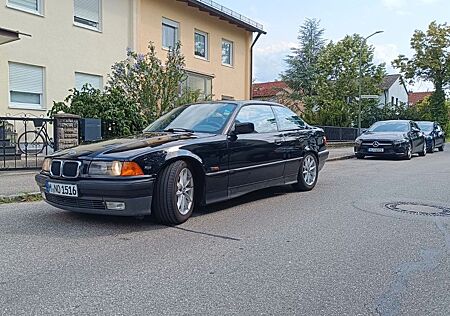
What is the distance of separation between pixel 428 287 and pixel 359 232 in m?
1.75

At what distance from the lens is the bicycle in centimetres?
1083

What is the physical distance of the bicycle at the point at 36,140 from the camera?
1083cm

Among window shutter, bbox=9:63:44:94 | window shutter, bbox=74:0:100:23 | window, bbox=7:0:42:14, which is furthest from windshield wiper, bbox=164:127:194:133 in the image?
window shutter, bbox=74:0:100:23

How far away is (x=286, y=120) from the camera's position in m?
8.22

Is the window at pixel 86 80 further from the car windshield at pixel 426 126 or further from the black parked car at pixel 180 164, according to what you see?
the car windshield at pixel 426 126

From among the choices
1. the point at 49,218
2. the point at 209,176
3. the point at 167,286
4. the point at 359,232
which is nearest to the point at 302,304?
the point at 167,286

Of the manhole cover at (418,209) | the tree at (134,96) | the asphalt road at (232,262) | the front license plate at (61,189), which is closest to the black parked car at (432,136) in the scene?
the tree at (134,96)

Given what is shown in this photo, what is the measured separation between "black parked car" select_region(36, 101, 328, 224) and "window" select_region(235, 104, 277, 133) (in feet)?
0.07

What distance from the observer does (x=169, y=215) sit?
5488 millimetres

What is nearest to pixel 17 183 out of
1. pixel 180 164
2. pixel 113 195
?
pixel 113 195

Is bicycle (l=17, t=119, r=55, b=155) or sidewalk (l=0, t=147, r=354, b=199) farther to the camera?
A: bicycle (l=17, t=119, r=55, b=155)

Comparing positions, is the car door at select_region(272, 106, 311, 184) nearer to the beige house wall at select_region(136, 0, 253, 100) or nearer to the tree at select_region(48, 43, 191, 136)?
the tree at select_region(48, 43, 191, 136)

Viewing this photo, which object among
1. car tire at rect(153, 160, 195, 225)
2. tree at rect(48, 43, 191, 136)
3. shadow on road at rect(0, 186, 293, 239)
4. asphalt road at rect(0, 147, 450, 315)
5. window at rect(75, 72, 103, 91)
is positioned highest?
window at rect(75, 72, 103, 91)

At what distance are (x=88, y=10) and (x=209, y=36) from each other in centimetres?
785
